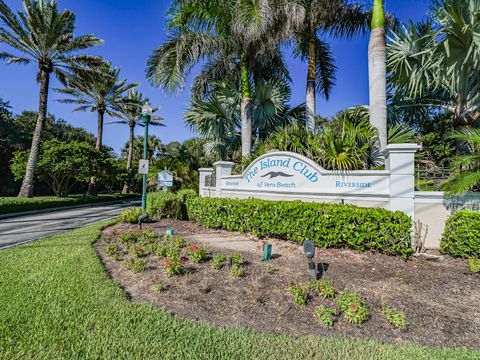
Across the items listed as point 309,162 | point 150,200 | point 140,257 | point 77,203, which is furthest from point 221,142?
point 77,203

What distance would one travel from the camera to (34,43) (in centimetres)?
1448

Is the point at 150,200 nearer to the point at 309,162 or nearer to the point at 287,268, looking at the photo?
the point at 309,162

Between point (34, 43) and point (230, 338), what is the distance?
63.0 feet

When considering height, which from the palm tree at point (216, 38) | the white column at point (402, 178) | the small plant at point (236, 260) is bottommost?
the small plant at point (236, 260)

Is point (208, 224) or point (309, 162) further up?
point (309, 162)

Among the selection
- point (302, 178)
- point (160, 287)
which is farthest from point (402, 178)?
point (160, 287)

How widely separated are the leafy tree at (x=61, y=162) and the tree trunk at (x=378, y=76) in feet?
59.2

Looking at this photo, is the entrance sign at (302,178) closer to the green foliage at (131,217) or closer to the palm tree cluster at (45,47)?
the green foliage at (131,217)

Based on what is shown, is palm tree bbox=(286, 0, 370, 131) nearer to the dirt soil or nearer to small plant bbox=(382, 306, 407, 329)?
the dirt soil

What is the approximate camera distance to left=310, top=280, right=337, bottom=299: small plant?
10.8ft

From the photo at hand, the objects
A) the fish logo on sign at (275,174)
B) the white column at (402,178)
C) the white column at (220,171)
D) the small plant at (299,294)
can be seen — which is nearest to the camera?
the small plant at (299,294)

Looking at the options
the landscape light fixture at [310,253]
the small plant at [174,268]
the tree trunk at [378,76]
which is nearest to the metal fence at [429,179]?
the tree trunk at [378,76]

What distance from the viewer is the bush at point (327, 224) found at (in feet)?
15.5

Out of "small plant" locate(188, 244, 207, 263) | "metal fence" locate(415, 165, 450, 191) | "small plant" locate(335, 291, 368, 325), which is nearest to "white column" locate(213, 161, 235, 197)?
"small plant" locate(188, 244, 207, 263)
